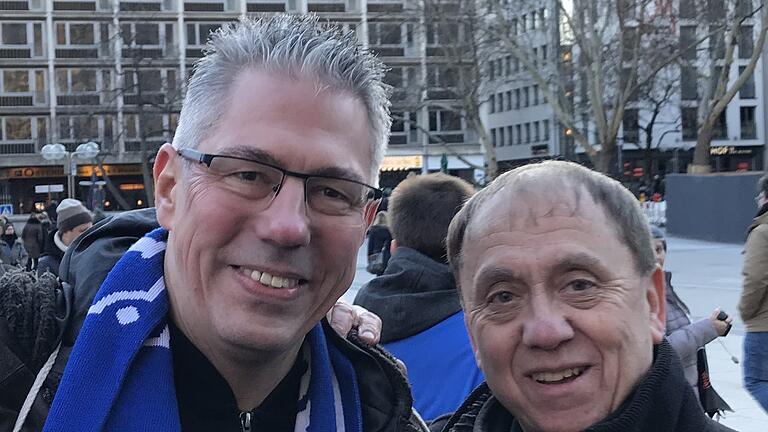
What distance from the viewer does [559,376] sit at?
1839 millimetres

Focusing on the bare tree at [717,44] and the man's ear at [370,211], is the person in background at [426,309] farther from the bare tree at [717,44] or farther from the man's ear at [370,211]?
the bare tree at [717,44]

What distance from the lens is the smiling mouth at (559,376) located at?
1.83 metres

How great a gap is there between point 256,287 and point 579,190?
2.29ft

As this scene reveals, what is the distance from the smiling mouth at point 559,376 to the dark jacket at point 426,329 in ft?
4.85

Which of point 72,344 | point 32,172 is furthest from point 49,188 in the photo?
point 72,344

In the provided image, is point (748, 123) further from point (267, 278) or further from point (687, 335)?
point (267, 278)

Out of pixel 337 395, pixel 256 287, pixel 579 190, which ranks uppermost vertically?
pixel 579 190

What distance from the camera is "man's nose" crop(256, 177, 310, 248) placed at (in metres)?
1.88

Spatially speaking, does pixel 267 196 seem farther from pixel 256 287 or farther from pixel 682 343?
pixel 682 343

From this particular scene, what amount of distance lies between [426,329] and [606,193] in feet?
5.55

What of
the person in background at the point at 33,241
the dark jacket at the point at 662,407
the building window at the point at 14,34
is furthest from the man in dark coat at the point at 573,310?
the building window at the point at 14,34

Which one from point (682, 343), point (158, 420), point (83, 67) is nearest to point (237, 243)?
point (158, 420)

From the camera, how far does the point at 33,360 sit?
5.82 ft

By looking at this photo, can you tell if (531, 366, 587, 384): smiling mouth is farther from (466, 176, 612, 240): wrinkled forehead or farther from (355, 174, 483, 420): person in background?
(355, 174, 483, 420): person in background
